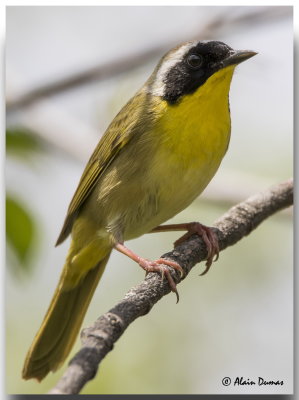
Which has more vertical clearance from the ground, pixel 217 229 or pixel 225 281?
pixel 217 229

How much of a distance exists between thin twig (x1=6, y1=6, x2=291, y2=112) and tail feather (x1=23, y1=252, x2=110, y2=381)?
0.97 metres

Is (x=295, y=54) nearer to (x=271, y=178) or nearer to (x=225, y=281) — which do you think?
(x=271, y=178)

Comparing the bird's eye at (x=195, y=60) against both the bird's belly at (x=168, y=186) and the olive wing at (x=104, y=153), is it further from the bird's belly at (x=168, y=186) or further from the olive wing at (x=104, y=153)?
the bird's belly at (x=168, y=186)

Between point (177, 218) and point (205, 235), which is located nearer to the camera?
point (205, 235)

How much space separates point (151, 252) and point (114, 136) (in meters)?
0.74

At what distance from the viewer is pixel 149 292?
2.52 meters

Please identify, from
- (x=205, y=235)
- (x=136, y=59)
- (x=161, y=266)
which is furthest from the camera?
(x=136, y=59)

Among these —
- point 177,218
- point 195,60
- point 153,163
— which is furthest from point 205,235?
point 195,60

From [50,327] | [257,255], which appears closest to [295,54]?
[257,255]

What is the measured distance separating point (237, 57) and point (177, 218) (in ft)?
3.57

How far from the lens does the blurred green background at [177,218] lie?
328 cm

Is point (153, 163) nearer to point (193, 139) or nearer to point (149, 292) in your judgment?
point (193, 139)

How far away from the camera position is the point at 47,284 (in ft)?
11.9

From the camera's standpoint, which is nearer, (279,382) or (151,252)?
(279,382)
